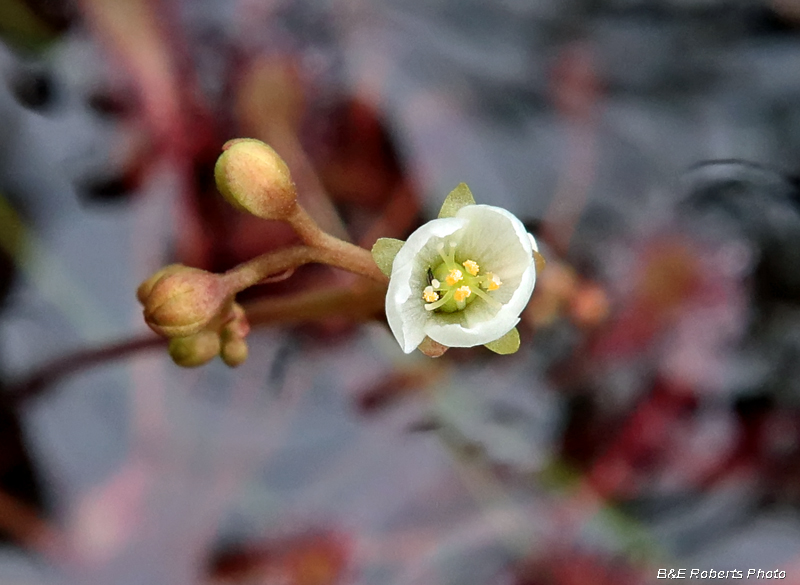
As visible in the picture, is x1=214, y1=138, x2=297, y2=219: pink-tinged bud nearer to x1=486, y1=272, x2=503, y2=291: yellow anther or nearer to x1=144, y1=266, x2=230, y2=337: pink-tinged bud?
x1=144, y1=266, x2=230, y2=337: pink-tinged bud

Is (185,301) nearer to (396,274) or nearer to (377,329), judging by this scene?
(396,274)

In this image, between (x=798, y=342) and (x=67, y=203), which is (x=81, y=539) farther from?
(x=798, y=342)

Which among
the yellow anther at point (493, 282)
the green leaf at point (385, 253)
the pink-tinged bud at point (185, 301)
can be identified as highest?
the yellow anther at point (493, 282)

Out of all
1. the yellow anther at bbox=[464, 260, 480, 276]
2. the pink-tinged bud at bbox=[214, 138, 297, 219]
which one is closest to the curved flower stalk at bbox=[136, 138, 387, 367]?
the pink-tinged bud at bbox=[214, 138, 297, 219]

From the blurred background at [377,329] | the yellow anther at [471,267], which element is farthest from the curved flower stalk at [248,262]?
the blurred background at [377,329]

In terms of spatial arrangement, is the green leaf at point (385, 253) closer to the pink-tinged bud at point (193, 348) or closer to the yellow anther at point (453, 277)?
the yellow anther at point (453, 277)

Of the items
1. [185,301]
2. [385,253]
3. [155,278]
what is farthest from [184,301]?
[385,253]

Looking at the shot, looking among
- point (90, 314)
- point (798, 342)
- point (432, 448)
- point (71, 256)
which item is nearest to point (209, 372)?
point (90, 314)

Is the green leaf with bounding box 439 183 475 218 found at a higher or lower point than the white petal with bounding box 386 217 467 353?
higher
